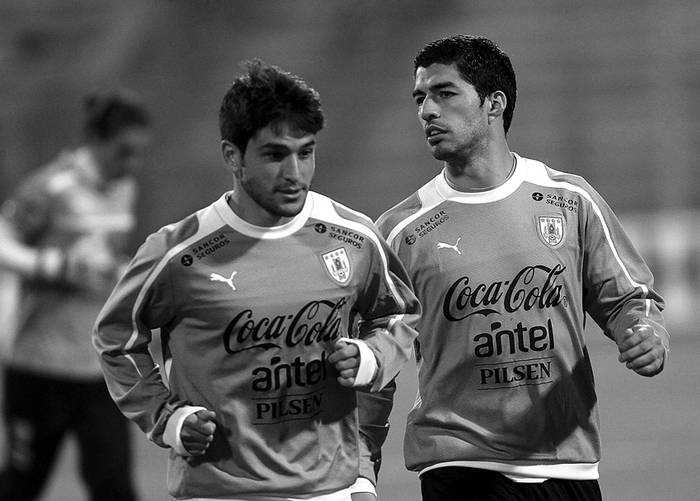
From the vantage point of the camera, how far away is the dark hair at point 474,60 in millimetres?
4656

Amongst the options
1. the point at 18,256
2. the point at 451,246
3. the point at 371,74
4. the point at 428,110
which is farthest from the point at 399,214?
the point at 371,74

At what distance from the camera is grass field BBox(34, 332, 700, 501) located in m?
9.02

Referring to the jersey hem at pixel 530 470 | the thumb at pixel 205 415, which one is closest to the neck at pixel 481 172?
the jersey hem at pixel 530 470

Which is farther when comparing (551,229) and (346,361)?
(551,229)

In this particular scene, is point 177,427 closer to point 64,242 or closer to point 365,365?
point 365,365

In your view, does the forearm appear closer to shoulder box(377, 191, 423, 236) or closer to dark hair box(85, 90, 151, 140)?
dark hair box(85, 90, 151, 140)

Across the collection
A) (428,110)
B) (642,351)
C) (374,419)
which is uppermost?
(428,110)

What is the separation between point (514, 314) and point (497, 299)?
0.07 metres

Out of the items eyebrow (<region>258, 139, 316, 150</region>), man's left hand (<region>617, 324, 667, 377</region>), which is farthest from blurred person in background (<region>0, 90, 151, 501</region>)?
man's left hand (<region>617, 324, 667, 377</region>)

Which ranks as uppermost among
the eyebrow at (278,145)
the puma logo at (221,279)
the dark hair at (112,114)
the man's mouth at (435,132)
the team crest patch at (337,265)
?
the dark hair at (112,114)

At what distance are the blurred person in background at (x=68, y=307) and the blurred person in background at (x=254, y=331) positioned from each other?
2433 mm

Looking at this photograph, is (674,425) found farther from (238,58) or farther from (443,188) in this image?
(238,58)

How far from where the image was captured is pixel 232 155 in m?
4.24

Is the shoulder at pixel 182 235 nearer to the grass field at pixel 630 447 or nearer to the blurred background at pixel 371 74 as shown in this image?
the grass field at pixel 630 447
